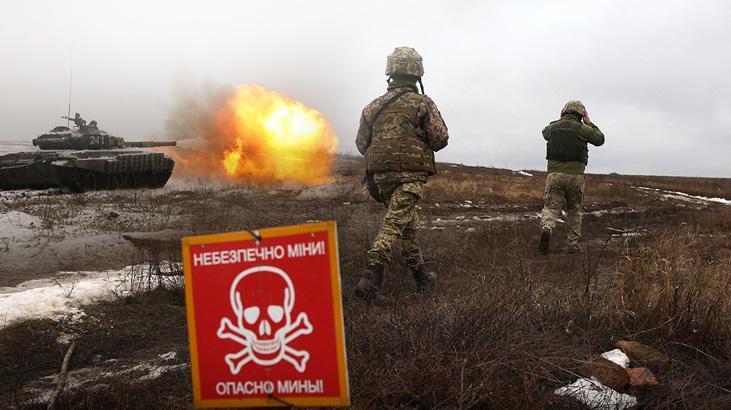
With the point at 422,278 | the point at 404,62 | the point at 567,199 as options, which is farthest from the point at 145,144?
the point at 422,278

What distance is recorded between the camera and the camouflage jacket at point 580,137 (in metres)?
8.32

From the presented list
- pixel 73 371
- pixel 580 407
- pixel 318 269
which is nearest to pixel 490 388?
pixel 580 407

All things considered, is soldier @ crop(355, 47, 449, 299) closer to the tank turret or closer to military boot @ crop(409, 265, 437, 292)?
military boot @ crop(409, 265, 437, 292)

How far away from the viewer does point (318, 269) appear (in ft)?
6.94

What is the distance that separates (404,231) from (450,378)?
295cm

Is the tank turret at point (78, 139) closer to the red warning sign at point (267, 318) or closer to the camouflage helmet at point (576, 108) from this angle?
the camouflage helmet at point (576, 108)

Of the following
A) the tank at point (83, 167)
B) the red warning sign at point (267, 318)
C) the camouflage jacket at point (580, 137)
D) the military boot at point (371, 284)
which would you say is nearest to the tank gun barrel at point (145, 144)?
the tank at point (83, 167)

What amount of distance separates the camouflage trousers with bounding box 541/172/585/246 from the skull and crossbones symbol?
6778mm

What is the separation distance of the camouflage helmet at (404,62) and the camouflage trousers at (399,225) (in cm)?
110

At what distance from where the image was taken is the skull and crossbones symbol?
2160mm

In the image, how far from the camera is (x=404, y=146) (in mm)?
5613

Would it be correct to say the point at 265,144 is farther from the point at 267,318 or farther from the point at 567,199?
the point at 267,318

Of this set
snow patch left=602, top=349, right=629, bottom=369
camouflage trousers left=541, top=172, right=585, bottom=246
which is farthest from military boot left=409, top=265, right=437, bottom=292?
camouflage trousers left=541, top=172, right=585, bottom=246

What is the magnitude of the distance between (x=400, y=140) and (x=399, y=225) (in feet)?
2.68
